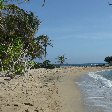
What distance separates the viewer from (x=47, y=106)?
1281cm

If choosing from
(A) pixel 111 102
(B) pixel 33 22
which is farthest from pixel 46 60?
(A) pixel 111 102

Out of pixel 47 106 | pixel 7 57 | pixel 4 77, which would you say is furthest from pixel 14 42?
pixel 4 77

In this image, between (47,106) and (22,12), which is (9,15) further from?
(47,106)

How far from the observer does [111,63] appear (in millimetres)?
92688

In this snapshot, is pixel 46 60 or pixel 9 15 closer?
pixel 9 15

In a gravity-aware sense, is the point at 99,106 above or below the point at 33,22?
below

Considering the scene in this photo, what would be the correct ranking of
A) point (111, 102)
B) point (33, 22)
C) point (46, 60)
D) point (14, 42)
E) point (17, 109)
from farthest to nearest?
point (46, 60), point (33, 22), point (111, 102), point (14, 42), point (17, 109)

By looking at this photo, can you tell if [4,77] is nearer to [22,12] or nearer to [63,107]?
[63,107]

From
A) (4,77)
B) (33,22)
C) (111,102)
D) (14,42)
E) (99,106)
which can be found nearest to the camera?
(14,42)

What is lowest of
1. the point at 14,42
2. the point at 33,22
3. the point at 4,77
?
the point at 4,77

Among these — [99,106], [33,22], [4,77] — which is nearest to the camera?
[99,106]

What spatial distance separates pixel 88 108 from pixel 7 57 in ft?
13.5

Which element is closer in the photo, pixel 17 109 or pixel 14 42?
pixel 17 109

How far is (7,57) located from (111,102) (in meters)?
5.31
